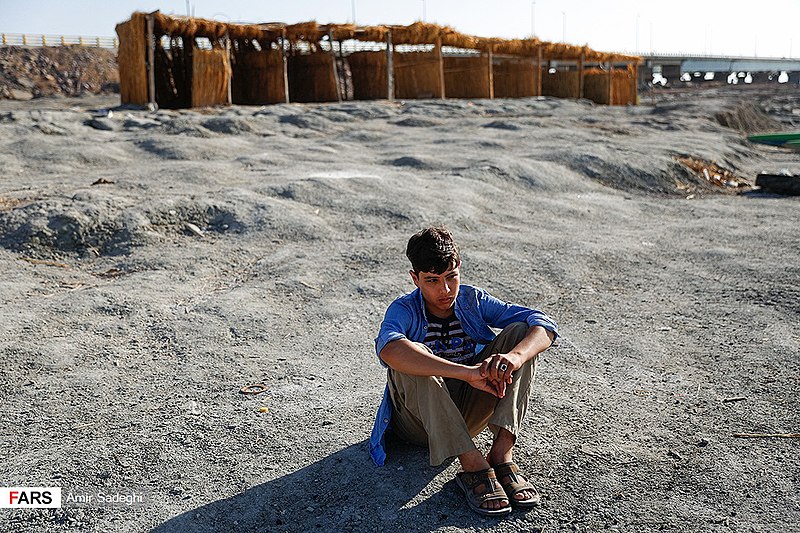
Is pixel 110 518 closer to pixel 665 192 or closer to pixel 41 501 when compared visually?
pixel 41 501

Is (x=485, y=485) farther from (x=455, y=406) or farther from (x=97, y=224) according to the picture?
(x=97, y=224)

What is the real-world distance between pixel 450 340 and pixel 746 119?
21174 mm

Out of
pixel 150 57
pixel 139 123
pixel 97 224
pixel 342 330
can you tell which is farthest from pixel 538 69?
pixel 342 330

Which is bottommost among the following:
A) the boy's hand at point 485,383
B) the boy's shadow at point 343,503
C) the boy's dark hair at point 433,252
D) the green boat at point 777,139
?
the boy's shadow at point 343,503

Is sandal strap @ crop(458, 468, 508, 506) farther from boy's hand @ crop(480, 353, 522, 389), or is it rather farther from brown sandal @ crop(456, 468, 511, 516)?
boy's hand @ crop(480, 353, 522, 389)

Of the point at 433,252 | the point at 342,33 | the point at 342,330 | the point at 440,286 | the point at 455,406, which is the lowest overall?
the point at 342,330

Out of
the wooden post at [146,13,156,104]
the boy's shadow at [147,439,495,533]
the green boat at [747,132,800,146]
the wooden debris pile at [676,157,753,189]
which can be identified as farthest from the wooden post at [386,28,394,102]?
the boy's shadow at [147,439,495,533]

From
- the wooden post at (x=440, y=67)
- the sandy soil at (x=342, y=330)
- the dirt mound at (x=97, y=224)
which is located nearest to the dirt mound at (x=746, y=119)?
the wooden post at (x=440, y=67)

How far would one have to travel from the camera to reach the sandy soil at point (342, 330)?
9.36ft

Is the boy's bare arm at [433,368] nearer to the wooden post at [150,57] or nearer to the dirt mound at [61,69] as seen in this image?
the wooden post at [150,57]

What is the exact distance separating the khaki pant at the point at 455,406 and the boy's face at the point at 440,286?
7.9 inches

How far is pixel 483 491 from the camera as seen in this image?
2.70 meters

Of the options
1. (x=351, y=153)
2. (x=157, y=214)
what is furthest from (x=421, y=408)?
(x=351, y=153)

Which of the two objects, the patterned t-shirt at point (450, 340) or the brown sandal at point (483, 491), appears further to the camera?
the patterned t-shirt at point (450, 340)
